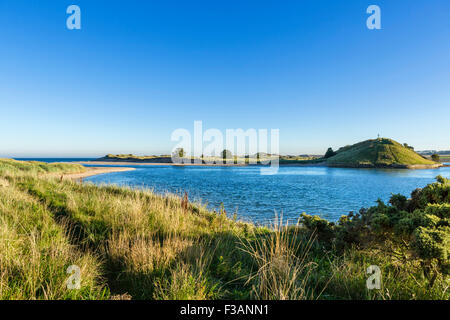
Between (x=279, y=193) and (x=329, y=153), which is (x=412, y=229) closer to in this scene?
(x=279, y=193)

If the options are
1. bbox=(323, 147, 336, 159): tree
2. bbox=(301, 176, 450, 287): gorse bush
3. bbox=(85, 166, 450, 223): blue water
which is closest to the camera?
bbox=(301, 176, 450, 287): gorse bush

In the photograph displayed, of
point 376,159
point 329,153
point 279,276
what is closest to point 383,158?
point 376,159

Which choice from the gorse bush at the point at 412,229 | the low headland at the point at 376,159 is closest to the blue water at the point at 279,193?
the gorse bush at the point at 412,229

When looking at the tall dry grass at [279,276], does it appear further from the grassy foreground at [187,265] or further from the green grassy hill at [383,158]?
the green grassy hill at [383,158]

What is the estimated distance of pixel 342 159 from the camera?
101125 mm

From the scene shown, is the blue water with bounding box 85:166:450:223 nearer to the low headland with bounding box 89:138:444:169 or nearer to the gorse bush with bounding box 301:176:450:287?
the gorse bush with bounding box 301:176:450:287

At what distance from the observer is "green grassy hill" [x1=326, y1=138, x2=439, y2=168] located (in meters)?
85.9

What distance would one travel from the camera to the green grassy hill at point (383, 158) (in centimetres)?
8588

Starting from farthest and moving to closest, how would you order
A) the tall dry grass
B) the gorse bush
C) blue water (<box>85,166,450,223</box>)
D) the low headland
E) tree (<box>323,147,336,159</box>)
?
tree (<box>323,147,336,159</box>), the low headland, blue water (<box>85,166,450,223</box>), the gorse bush, the tall dry grass

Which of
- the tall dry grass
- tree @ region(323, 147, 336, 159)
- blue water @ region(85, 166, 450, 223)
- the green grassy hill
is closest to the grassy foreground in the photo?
the tall dry grass

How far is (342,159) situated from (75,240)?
373 ft

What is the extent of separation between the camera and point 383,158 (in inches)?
3588

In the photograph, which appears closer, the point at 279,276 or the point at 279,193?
the point at 279,276
